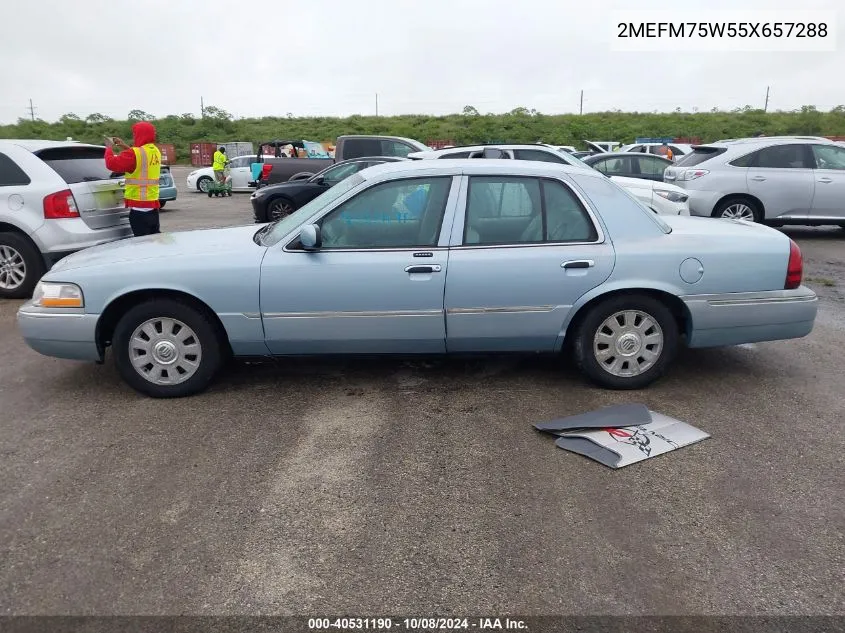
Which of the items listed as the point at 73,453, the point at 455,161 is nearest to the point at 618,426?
the point at 455,161

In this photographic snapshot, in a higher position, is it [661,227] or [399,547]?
[661,227]

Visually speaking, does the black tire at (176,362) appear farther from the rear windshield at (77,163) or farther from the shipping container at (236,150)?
the shipping container at (236,150)

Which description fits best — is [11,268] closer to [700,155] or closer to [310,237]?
[310,237]

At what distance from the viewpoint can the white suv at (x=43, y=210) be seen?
7379mm

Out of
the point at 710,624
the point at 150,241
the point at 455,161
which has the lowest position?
the point at 710,624

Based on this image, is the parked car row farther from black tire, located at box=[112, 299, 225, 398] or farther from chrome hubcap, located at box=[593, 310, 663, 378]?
black tire, located at box=[112, 299, 225, 398]

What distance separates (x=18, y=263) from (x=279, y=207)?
6809 mm

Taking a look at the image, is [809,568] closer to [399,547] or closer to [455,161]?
[399,547]

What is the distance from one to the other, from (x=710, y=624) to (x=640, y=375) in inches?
91.9

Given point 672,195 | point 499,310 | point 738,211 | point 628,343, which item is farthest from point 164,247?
point 738,211

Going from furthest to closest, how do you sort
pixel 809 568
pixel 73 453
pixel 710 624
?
pixel 73 453 < pixel 809 568 < pixel 710 624

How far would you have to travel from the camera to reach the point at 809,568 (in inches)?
111

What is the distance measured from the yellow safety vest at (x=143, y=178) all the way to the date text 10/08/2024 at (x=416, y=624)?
6036 mm

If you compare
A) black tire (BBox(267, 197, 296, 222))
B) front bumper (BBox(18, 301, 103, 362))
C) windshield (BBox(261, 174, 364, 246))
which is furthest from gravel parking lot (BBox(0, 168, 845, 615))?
black tire (BBox(267, 197, 296, 222))
